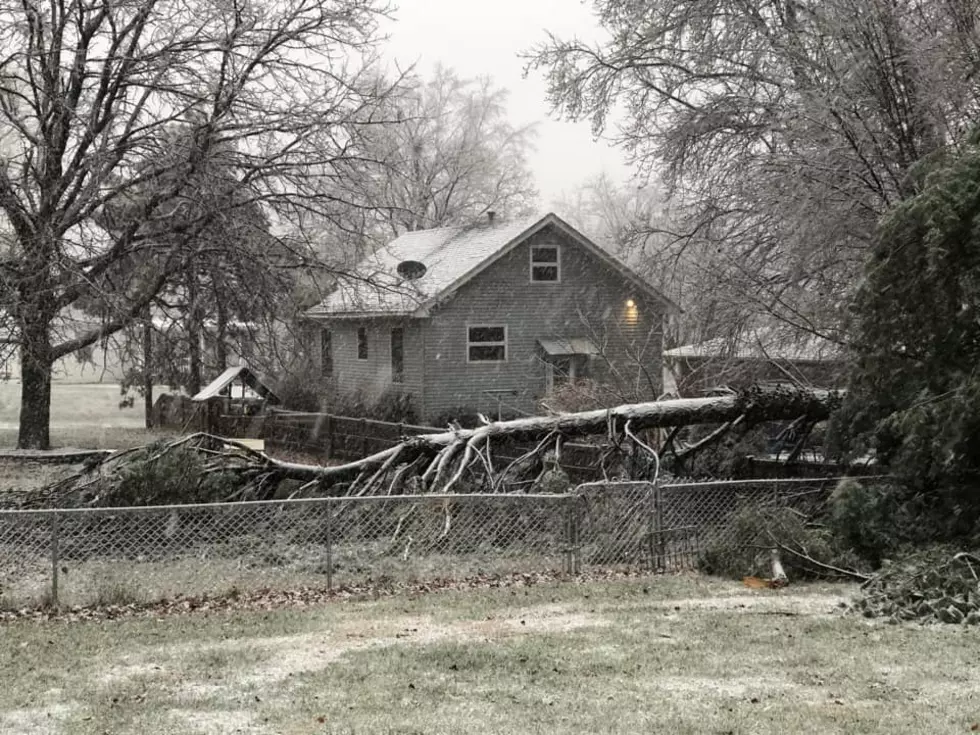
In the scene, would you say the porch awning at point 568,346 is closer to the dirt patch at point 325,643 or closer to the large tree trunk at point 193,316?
the large tree trunk at point 193,316

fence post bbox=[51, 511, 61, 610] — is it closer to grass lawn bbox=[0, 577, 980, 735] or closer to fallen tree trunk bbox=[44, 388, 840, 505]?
grass lawn bbox=[0, 577, 980, 735]

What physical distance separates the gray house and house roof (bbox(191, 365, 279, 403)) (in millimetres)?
2791

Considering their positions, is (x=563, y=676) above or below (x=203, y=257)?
below

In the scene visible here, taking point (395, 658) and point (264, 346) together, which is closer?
point (395, 658)

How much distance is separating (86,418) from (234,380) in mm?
13679

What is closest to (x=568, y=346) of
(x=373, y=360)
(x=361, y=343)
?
(x=373, y=360)

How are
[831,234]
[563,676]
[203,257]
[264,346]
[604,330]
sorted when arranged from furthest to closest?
[604,330]
[264,346]
[203,257]
[831,234]
[563,676]

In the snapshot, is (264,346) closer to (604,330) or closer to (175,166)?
(175,166)

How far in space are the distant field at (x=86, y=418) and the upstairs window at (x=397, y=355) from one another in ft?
23.3

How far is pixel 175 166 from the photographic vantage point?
2120 cm

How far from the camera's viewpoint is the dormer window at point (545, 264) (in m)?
32.6

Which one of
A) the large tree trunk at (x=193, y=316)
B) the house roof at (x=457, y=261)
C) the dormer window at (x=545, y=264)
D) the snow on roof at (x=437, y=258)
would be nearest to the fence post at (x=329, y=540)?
the large tree trunk at (x=193, y=316)

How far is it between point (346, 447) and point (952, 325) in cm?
1504

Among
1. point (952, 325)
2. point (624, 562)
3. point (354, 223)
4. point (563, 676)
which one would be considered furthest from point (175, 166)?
point (563, 676)
